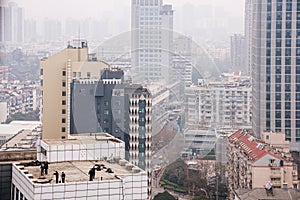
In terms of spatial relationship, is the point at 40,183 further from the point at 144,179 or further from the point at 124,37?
the point at 124,37

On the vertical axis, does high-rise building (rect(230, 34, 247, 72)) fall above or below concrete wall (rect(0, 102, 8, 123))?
above

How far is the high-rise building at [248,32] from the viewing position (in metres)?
7.09

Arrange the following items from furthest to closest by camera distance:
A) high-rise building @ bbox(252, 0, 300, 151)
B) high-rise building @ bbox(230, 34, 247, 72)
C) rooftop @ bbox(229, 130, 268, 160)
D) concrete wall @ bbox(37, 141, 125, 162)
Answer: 1. high-rise building @ bbox(230, 34, 247, 72)
2. high-rise building @ bbox(252, 0, 300, 151)
3. rooftop @ bbox(229, 130, 268, 160)
4. concrete wall @ bbox(37, 141, 125, 162)

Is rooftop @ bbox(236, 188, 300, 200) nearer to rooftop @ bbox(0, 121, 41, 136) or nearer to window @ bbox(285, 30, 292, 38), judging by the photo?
rooftop @ bbox(0, 121, 41, 136)

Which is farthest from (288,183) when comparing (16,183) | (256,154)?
(16,183)

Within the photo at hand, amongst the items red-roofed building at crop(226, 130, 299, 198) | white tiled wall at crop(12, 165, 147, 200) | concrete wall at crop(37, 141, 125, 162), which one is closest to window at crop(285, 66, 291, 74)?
red-roofed building at crop(226, 130, 299, 198)

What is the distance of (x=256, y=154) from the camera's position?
4281 millimetres

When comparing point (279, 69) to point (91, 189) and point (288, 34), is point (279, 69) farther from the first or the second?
point (91, 189)

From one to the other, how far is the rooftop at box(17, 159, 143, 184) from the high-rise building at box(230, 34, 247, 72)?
17.0 ft

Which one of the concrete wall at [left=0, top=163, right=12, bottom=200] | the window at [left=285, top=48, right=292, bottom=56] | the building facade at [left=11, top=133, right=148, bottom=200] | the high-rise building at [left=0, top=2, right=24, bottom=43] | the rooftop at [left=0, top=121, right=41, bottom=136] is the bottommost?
the rooftop at [left=0, top=121, right=41, bottom=136]

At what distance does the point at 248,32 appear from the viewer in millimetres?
7262

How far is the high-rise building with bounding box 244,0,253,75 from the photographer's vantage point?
7090 millimetres

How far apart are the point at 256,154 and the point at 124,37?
1.16 metres

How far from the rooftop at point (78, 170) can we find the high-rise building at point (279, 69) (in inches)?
192
